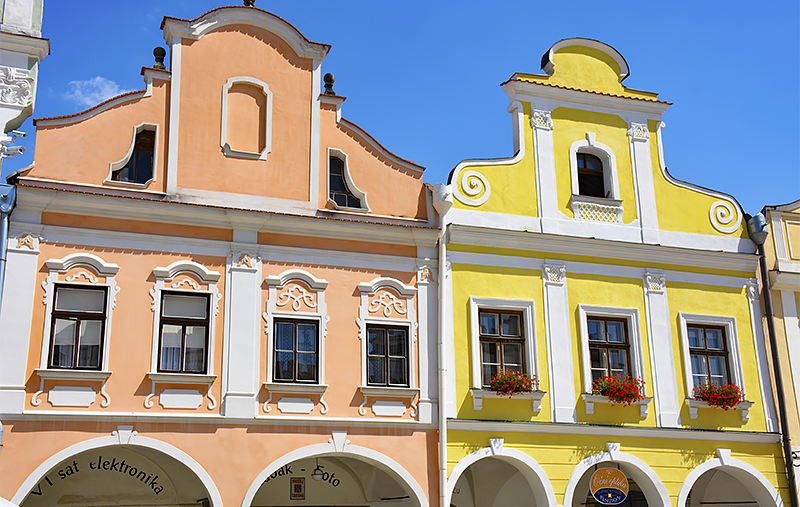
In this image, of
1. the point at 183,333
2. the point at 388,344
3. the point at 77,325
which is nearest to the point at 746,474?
the point at 388,344

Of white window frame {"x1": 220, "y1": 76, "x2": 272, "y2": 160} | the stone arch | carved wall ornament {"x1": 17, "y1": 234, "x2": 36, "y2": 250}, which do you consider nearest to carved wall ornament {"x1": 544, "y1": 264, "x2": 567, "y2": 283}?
the stone arch

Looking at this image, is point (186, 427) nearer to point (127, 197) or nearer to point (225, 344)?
point (225, 344)

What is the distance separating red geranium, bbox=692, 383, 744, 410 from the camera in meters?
16.1

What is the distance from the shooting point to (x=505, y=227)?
53.0 ft

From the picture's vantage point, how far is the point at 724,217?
1786 cm

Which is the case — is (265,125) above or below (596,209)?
above

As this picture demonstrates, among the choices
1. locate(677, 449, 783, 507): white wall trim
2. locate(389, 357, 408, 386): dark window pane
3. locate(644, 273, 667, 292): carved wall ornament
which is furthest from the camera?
locate(644, 273, 667, 292): carved wall ornament

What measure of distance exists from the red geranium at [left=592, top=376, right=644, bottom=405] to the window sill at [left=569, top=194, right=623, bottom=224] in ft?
10.3

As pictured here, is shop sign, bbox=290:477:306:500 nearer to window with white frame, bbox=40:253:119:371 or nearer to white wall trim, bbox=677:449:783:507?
window with white frame, bbox=40:253:119:371

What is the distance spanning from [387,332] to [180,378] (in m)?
3.57

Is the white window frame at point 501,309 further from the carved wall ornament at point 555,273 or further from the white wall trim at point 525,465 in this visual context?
the white wall trim at point 525,465

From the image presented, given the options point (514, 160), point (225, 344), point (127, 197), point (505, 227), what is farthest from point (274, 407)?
point (514, 160)

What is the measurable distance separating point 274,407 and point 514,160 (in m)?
6.57

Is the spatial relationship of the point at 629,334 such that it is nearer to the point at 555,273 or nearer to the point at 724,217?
the point at 555,273
